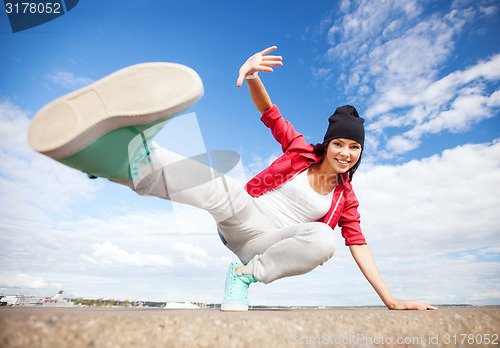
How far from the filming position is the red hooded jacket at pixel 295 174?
106 inches

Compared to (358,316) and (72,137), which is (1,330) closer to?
(72,137)

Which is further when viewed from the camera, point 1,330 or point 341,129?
point 341,129

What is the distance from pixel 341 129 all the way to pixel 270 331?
77.1 inches

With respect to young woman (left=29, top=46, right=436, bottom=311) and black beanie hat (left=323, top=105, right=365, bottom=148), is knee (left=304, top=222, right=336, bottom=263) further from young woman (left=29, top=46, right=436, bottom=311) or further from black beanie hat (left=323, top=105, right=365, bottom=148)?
black beanie hat (left=323, top=105, right=365, bottom=148)

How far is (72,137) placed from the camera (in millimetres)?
1178

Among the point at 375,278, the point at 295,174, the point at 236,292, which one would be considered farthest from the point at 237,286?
the point at 375,278

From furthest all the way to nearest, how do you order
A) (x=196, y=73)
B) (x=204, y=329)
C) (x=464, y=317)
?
(x=464, y=317) < (x=196, y=73) < (x=204, y=329)

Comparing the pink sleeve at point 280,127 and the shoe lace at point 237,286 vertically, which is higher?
the pink sleeve at point 280,127

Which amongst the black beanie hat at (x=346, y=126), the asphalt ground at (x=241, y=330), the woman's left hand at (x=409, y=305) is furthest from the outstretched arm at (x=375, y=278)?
the black beanie hat at (x=346, y=126)

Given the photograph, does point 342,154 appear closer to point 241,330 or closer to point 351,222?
point 351,222

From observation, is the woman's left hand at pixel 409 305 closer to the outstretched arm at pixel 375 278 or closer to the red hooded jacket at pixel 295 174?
the outstretched arm at pixel 375 278

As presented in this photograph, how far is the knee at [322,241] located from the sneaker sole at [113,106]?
1.13 meters

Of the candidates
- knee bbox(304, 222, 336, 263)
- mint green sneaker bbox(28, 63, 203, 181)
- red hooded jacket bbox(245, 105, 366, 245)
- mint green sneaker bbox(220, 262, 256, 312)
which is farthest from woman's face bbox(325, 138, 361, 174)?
mint green sneaker bbox(28, 63, 203, 181)

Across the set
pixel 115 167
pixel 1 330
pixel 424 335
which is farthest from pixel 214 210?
pixel 424 335
